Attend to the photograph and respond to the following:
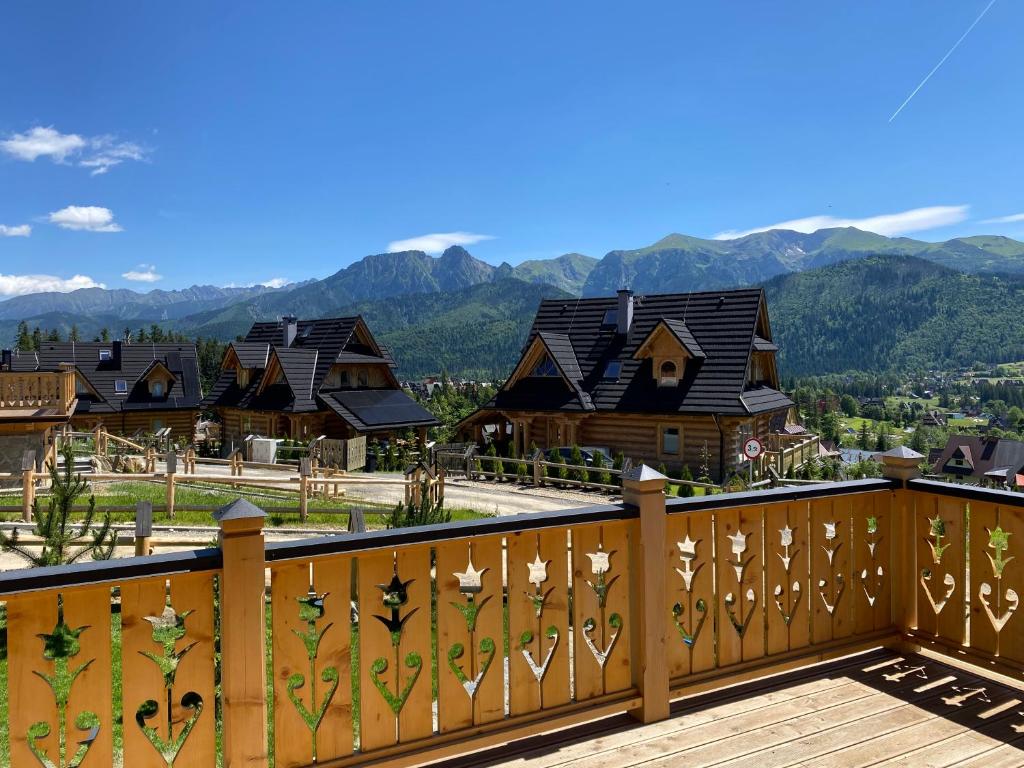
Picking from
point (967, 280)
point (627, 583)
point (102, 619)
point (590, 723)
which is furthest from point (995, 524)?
point (967, 280)

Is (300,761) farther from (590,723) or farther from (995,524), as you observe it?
(995,524)

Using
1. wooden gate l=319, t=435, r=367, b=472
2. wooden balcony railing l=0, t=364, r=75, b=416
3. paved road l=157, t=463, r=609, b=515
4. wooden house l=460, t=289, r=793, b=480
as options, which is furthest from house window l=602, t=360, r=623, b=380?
wooden balcony railing l=0, t=364, r=75, b=416

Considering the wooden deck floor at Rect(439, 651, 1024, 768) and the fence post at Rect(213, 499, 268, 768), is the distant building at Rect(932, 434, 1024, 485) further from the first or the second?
the fence post at Rect(213, 499, 268, 768)

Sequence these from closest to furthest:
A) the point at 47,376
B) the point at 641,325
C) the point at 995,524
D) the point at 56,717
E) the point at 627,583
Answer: the point at 56,717 → the point at 627,583 → the point at 995,524 → the point at 47,376 → the point at 641,325

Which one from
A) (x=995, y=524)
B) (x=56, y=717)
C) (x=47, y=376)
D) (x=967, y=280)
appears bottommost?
(x=56, y=717)

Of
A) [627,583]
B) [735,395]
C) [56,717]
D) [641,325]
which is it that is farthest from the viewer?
[641,325]

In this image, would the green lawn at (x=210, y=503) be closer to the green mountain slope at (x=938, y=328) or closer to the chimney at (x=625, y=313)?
the chimney at (x=625, y=313)

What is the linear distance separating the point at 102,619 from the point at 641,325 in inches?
956

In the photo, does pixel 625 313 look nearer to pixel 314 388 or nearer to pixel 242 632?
pixel 314 388

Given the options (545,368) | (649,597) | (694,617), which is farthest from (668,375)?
(649,597)

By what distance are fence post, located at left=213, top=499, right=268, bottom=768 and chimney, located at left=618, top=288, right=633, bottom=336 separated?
931 inches

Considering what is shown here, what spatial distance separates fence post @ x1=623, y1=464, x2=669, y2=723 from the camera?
391 centimetres

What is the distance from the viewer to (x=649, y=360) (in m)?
→ 24.6

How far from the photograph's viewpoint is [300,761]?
3.13 metres
